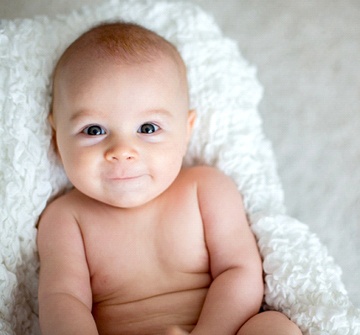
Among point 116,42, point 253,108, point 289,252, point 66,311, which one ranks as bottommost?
point 66,311

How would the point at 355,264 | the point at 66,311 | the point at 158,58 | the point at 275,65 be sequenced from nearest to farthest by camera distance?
the point at 66,311
the point at 158,58
the point at 355,264
the point at 275,65

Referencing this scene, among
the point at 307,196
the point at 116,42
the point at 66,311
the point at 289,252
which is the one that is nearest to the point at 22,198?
the point at 66,311

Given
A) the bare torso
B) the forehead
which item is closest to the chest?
the bare torso

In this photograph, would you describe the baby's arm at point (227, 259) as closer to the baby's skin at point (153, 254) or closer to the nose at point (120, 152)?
the baby's skin at point (153, 254)

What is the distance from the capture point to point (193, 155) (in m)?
1.50

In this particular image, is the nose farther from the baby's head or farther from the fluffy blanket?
the fluffy blanket

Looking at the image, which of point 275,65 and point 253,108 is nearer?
point 253,108

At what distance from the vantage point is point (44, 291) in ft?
3.98

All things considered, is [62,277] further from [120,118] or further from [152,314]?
[120,118]

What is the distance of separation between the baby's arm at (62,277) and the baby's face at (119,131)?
0.34ft

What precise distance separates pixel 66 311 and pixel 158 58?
1.71ft

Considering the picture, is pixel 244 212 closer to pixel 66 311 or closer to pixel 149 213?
pixel 149 213

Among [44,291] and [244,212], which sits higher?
[244,212]

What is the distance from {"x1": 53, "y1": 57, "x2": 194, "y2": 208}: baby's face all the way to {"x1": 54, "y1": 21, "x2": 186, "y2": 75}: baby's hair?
0.07ft
